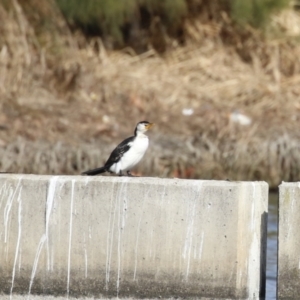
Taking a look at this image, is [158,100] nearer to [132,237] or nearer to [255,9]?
[255,9]

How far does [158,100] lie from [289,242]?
34.8 ft

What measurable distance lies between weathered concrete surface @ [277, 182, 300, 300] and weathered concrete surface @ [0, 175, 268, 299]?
23 cm

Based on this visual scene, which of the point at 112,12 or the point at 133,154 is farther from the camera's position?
the point at 112,12

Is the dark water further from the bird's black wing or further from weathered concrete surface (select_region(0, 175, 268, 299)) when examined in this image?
weathered concrete surface (select_region(0, 175, 268, 299))

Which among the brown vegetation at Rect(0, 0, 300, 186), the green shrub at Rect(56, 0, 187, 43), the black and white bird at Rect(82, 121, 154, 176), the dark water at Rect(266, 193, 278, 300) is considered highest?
the green shrub at Rect(56, 0, 187, 43)

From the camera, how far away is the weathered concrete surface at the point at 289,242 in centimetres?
720

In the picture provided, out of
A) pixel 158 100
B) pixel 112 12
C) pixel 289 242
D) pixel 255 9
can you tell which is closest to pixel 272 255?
pixel 289 242

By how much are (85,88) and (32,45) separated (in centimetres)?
143

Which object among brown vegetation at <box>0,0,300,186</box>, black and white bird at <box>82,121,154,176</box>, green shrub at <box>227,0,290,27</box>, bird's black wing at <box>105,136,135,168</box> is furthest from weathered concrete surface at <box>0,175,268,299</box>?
green shrub at <box>227,0,290,27</box>

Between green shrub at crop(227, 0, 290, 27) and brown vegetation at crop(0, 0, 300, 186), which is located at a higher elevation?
green shrub at crop(227, 0, 290, 27)

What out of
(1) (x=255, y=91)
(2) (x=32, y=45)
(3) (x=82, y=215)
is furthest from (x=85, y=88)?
(3) (x=82, y=215)

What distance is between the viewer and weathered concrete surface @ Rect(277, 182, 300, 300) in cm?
720

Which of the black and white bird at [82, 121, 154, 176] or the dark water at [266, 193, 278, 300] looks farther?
the dark water at [266, 193, 278, 300]

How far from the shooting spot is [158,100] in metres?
17.6
